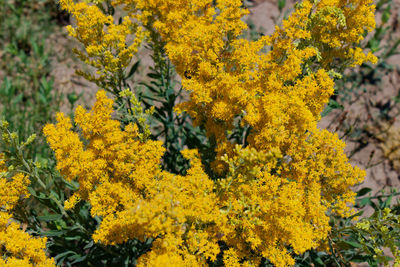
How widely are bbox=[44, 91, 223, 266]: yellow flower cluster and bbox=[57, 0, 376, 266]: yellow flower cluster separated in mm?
11

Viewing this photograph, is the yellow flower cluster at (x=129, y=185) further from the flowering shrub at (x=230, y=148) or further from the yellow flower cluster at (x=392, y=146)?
the yellow flower cluster at (x=392, y=146)

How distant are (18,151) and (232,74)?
2.32m

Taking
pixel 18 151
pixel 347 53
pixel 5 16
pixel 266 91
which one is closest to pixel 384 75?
pixel 347 53

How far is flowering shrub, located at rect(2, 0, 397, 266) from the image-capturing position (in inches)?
106

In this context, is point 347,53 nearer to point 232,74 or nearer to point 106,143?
point 232,74

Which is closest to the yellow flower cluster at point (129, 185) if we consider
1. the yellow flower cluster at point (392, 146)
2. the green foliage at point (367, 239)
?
the green foliage at point (367, 239)

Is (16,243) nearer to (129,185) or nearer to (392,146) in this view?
(129,185)

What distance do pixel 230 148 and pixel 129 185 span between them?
112 centimetres

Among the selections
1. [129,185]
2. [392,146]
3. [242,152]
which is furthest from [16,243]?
[392,146]

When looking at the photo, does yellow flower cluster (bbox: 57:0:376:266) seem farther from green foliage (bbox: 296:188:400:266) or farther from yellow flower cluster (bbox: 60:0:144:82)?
green foliage (bbox: 296:188:400:266)

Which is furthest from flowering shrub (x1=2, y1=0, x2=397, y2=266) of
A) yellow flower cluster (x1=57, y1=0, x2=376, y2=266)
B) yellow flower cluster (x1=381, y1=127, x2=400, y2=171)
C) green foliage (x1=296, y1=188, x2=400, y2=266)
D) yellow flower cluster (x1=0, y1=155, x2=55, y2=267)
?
yellow flower cluster (x1=381, y1=127, x2=400, y2=171)

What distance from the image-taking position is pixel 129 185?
2.98 meters

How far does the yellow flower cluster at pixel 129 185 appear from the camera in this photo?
2.53m

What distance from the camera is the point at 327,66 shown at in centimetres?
356
